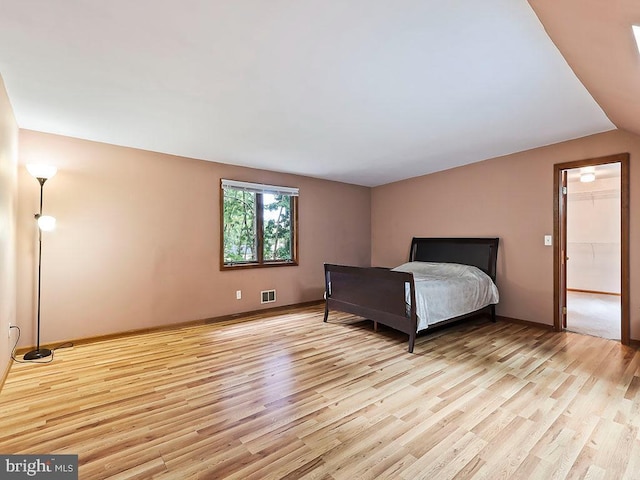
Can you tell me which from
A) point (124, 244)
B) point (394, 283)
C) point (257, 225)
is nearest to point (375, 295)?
point (394, 283)

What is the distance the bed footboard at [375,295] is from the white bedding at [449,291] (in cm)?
10

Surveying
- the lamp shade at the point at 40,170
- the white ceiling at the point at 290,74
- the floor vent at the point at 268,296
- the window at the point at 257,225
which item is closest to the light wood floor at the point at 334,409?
the floor vent at the point at 268,296

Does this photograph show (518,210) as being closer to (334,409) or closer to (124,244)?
(334,409)

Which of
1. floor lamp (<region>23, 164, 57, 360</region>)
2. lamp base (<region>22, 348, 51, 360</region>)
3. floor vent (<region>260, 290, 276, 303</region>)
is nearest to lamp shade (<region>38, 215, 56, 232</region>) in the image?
floor lamp (<region>23, 164, 57, 360</region>)

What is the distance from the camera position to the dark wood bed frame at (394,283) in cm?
314

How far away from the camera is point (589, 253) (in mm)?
6102

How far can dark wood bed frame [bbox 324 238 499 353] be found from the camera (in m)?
3.14

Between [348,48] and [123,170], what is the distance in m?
3.12

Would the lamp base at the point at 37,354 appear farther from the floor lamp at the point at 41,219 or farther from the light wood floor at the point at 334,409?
the light wood floor at the point at 334,409

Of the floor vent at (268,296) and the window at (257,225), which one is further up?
the window at (257,225)

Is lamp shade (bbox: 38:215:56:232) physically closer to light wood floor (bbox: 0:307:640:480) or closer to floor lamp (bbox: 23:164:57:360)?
floor lamp (bbox: 23:164:57:360)

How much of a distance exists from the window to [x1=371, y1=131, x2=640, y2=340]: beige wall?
7.57 feet

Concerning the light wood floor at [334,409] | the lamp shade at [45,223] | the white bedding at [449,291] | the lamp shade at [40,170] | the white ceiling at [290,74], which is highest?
the white ceiling at [290,74]

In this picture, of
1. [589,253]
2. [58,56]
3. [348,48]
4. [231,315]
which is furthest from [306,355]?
[589,253]
